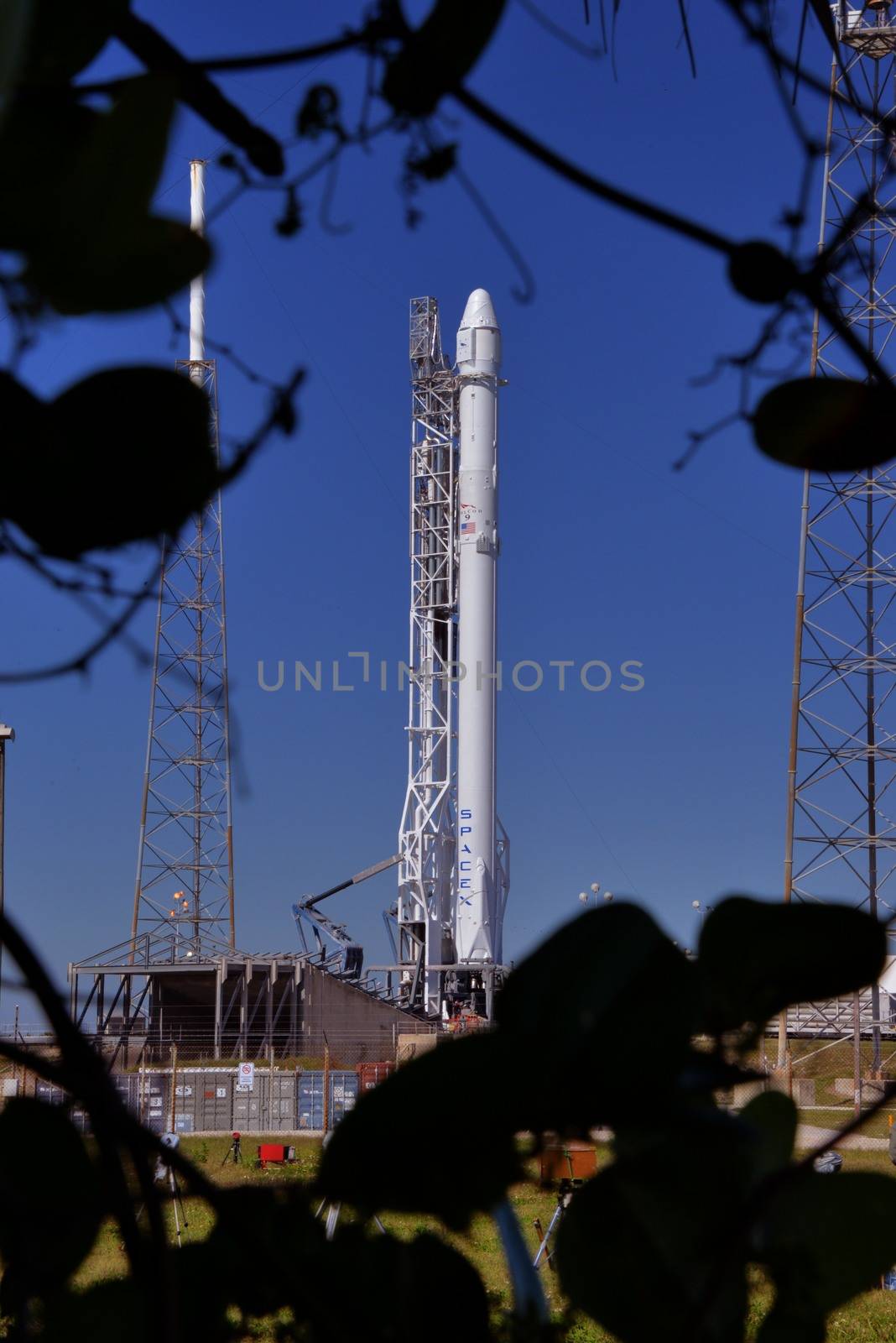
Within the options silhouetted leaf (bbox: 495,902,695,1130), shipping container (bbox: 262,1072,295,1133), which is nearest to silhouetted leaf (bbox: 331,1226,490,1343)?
silhouetted leaf (bbox: 495,902,695,1130)

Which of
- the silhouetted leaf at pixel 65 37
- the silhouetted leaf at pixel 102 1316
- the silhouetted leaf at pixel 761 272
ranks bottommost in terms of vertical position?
the silhouetted leaf at pixel 102 1316

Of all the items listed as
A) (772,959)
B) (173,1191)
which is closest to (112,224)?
(772,959)

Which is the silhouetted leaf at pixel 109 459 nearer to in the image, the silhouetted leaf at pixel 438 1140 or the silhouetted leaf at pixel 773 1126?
the silhouetted leaf at pixel 438 1140

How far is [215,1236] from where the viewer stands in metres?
0.54

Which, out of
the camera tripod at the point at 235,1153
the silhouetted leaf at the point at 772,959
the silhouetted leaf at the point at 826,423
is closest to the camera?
the silhouetted leaf at the point at 772,959

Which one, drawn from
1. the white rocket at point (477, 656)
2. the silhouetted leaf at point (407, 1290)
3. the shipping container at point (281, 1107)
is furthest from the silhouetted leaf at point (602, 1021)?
the white rocket at point (477, 656)

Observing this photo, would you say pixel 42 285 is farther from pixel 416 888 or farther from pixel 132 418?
pixel 416 888

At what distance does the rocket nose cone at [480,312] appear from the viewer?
2172cm

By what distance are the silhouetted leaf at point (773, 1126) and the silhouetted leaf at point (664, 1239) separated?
0.07 meters

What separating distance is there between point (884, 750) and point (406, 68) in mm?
16843

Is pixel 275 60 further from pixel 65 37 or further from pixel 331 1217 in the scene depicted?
pixel 331 1217

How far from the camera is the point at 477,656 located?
20.8 meters

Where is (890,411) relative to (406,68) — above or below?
below

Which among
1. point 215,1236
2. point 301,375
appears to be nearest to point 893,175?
point 301,375
